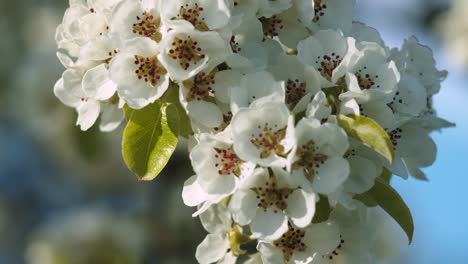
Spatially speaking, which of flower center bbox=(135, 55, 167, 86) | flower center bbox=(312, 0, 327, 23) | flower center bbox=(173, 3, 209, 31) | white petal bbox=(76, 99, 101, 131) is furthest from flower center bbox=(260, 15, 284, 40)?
white petal bbox=(76, 99, 101, 131)

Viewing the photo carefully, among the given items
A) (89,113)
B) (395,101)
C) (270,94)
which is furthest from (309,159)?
(89,113)

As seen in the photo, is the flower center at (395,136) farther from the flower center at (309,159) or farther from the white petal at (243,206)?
the white petal at (243,206)

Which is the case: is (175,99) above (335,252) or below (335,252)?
above

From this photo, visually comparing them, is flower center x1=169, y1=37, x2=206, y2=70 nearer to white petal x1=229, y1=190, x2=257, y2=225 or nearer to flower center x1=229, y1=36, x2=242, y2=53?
flower center x1=229, y1=36, x2=242, y2=53

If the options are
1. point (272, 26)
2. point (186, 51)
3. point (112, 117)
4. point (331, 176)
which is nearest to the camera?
point (331, 176)

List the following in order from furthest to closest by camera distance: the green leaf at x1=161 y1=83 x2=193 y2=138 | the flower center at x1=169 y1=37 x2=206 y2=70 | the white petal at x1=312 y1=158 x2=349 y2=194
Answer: the green leaf at x1=161 y1=83 x2=193 y2=138 < the flower center at x1=169 y1=37 x2=206 y2=70 < the white petal at x1=312 y1=158 x2=349 y2=194

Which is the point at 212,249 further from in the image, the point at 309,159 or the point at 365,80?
the point at 365,80

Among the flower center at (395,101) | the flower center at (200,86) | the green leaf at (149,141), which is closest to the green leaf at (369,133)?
the flower center at (395,101)
